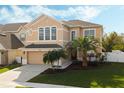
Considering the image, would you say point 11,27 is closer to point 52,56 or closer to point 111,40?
point 52,56

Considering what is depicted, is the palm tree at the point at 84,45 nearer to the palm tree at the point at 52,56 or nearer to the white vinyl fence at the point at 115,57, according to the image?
the palm tree at the point at 52,56

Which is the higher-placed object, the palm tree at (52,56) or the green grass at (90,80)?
the palm tree at (52,56)

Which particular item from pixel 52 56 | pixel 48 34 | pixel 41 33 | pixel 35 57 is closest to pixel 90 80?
pixel 52 56

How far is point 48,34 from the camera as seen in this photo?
27.0m

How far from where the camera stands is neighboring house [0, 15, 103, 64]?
26.5m

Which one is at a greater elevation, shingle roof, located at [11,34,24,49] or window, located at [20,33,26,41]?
window, located at [20,33,26,41]

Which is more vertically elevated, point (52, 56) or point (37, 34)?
point (37, 34)

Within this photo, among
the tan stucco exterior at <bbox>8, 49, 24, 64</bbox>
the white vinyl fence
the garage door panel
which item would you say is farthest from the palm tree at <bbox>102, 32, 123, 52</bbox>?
the tan stucco exterior at <bbox>8, 49, 24, 64</bbox>

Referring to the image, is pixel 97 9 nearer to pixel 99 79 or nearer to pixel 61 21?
pixel 61 21

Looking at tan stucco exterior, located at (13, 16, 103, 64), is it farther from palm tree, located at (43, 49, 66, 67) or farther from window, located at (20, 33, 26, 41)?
palm tree, located at (43, 49, 66, 67)

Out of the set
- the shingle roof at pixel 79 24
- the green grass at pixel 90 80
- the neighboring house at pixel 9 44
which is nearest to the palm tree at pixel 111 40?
the shingle roof at pixel 79 24

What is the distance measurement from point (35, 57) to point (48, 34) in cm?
318

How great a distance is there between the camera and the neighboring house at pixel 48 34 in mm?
26495

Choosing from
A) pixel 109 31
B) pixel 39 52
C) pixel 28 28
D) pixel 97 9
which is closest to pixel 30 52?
pixel 39 52
